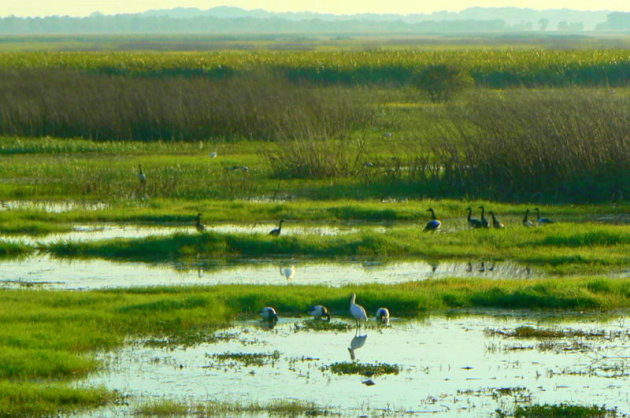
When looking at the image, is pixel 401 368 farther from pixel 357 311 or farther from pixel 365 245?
pixel 365 245

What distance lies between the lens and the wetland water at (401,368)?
474 inches

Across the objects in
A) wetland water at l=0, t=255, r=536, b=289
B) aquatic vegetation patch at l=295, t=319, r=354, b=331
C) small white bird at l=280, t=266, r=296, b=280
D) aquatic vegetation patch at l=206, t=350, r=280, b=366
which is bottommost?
wetland water at l=0, t=255, r=536, b=289

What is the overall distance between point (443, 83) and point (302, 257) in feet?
109

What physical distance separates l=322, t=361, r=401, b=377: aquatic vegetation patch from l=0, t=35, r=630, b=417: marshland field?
0.04m

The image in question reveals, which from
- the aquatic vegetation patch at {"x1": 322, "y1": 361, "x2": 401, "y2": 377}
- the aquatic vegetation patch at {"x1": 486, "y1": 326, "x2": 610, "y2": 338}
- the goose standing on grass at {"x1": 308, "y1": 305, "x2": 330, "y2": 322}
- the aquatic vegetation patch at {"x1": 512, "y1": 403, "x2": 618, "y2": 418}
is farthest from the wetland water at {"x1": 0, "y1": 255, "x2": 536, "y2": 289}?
the aquatic vegetation patch at {"x1": 512, "y1": 403, "x2": 618, "y2": 418}

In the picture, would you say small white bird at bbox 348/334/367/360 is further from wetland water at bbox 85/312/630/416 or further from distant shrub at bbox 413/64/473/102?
distant shrub at bbox 413/64/473/102

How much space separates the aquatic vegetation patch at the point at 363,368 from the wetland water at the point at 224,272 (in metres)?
4.84

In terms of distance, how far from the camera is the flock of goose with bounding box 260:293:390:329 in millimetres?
15047

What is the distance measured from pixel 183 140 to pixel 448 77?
706 inches

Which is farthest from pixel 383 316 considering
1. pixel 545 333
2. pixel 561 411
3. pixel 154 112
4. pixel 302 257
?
pixel 154 112

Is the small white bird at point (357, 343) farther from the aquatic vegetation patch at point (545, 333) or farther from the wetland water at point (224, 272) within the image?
the wetland water at point (224, 272)

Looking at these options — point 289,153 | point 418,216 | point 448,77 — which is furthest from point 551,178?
point 448,77

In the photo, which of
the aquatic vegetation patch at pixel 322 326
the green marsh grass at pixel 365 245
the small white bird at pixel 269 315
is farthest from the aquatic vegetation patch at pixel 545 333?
the green marsh grass at pixel 365 245

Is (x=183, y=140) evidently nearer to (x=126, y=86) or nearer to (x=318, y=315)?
(x=126, y=86)
